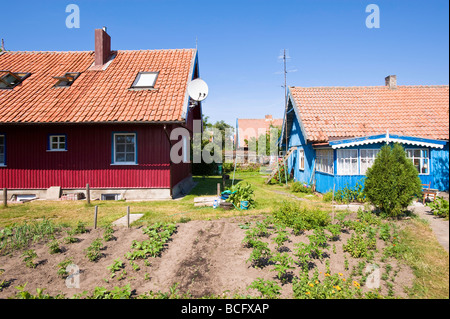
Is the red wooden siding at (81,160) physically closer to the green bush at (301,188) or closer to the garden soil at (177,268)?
the garden soil at (177,268)

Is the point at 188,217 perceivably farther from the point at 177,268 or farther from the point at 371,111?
the point at 371,111

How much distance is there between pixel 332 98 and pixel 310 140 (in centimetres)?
465

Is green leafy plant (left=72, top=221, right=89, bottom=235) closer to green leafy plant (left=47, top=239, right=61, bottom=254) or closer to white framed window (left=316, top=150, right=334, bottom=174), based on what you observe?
green leafy plant (left=47, top=239, right=61, bottom=254)

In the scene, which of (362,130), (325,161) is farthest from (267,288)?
(362,130)

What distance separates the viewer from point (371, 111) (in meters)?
15.6

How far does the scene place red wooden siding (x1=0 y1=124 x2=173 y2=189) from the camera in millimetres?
12133

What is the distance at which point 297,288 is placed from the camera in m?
4.58

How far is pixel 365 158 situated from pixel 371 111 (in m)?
4.94

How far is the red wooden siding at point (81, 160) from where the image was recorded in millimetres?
12133

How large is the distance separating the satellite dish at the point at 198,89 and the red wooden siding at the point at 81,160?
227 cm

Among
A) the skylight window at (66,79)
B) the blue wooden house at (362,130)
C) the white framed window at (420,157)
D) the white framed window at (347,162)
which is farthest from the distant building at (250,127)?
the white framed window at (420,157)

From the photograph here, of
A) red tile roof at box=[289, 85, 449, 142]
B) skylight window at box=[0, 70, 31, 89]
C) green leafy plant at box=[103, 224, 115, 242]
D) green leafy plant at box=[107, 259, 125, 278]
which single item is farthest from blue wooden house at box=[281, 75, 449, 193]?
skylight window at box=[0, 70, 31, 89]
